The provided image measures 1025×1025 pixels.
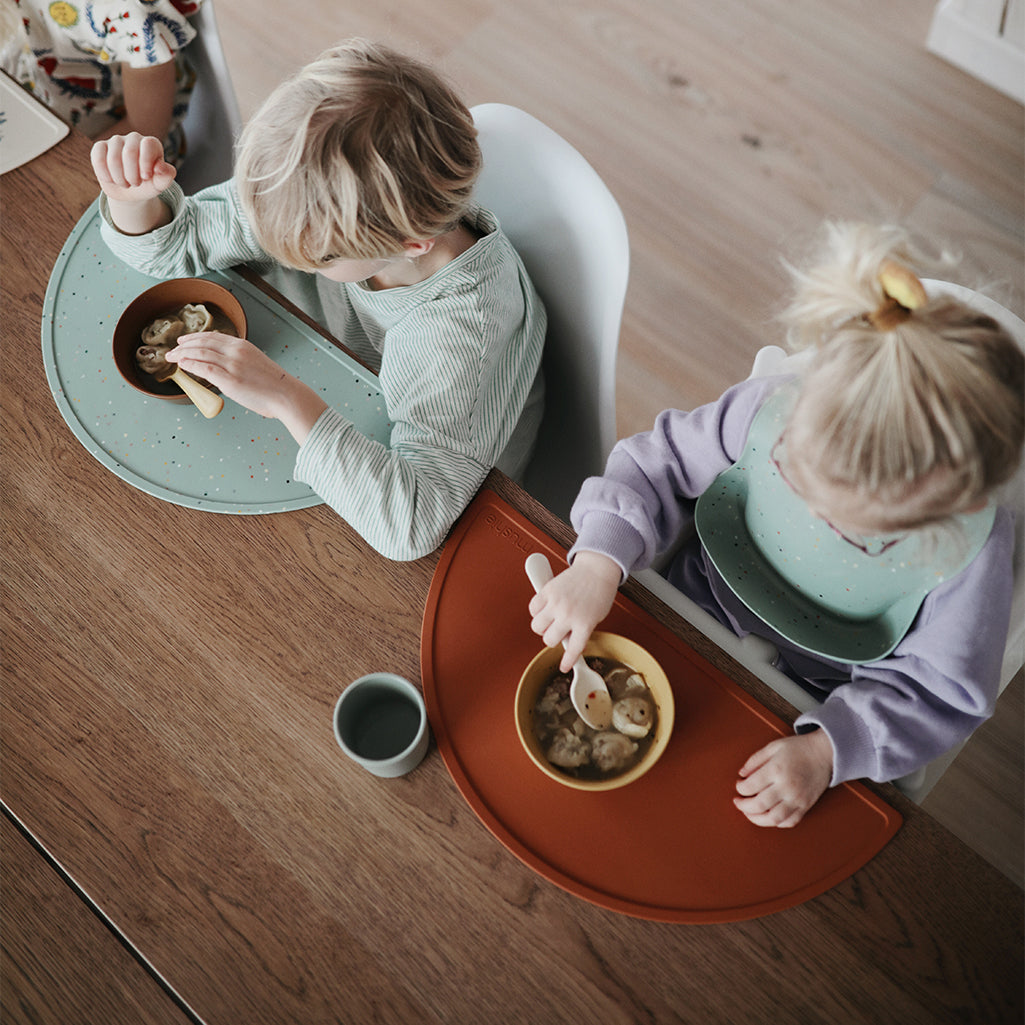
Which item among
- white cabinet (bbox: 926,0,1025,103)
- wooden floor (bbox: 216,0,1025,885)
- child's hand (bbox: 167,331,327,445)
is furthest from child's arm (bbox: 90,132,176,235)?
white cabinet (bbox: 926,0,1025,103)

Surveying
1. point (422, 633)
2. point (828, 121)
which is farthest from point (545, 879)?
point (828, 121)

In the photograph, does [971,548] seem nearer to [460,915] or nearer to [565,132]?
[460,915]

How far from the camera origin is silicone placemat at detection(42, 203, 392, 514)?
0.88 metres

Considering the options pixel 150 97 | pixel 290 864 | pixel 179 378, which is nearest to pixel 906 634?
pixel 290 864

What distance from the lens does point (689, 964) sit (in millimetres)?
692

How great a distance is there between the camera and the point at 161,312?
3.05 feet

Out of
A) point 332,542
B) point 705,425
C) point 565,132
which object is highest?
point 705,425

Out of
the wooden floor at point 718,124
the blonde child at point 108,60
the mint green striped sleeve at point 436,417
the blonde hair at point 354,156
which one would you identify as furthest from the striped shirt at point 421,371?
the wooden floor at point 718,124

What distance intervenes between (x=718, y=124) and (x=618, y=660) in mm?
1645

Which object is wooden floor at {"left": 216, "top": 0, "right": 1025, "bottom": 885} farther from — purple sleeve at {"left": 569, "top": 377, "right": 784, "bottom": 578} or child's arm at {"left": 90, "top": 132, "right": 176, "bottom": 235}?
child's arm at {"left": 90, "top": 132, "right": 176, "bottom": 235}

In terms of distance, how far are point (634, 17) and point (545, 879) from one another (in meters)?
2.11

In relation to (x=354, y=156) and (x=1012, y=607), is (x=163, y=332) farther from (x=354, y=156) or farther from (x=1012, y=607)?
(x=1012, y=607)

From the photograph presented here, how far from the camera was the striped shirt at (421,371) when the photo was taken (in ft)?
2.72

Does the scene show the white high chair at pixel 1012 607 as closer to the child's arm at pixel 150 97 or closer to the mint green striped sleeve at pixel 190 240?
the mint green striped sleeve at pixel 190 240
